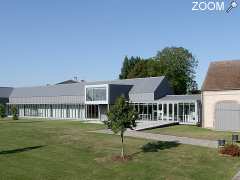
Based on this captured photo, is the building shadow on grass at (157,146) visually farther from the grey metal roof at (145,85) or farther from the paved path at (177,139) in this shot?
the grey metal roof at (145,85)

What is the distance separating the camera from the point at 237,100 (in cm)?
4159

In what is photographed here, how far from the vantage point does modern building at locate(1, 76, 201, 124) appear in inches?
1977

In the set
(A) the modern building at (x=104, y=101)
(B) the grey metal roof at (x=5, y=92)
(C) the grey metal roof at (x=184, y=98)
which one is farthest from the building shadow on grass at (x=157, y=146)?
(B) the grey metal roof at (x=5, y=92)

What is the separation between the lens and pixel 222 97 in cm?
4281

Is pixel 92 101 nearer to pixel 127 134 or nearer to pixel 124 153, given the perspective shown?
pixel 127 134

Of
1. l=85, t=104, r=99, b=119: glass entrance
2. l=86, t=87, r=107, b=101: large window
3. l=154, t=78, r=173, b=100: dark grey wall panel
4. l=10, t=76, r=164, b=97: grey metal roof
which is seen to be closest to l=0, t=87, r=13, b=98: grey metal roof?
l=10, t=76, r=164, b=97: grey metal roof

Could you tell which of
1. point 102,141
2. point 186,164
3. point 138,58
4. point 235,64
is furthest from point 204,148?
point 138,58

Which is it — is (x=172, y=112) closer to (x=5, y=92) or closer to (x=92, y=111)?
(x=92, y=111)

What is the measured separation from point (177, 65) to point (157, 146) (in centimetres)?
5632

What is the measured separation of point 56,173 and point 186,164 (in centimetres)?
768

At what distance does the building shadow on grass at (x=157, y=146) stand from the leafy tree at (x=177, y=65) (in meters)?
52.0

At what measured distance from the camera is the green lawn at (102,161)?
69.0 ft

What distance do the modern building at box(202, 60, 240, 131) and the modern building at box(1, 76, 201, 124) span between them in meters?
3.84

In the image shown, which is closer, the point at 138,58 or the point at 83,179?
the point at 83,179
